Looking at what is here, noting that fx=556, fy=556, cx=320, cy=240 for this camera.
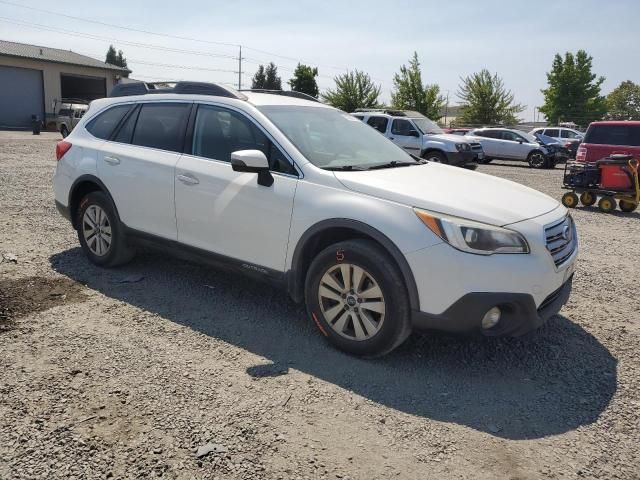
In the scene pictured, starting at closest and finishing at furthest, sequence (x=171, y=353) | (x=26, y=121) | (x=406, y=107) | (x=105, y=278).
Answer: (x=171, y=353)
(x=105, y=278)
(x=26, y=121)
(x=406, y=107)

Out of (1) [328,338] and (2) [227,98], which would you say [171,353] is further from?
(2) [227,98]

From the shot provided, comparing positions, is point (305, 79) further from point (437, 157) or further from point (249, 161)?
point (249, 161)

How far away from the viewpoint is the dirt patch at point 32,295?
14.2ft

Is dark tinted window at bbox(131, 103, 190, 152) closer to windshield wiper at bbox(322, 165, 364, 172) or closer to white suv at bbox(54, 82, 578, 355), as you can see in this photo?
white suv at bbox(54, 82, 578, 355)

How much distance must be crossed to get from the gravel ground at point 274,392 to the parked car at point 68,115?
26.9 meters

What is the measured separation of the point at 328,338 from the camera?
381 centimetres

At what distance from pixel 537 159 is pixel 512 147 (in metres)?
1.15

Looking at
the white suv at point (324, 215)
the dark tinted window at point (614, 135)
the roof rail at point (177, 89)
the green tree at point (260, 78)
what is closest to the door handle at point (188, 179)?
the white suv at point (324, 215)

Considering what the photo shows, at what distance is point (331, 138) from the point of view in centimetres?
445

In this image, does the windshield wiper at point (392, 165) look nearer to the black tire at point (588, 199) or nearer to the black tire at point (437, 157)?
the black tire at point (588, 199)

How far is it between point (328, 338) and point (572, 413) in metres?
1.55

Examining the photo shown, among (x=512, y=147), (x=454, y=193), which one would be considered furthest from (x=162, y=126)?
(x=512, y=147)

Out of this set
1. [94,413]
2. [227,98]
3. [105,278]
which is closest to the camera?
[94,413]

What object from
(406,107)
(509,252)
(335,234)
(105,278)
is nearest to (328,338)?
(335,234)
